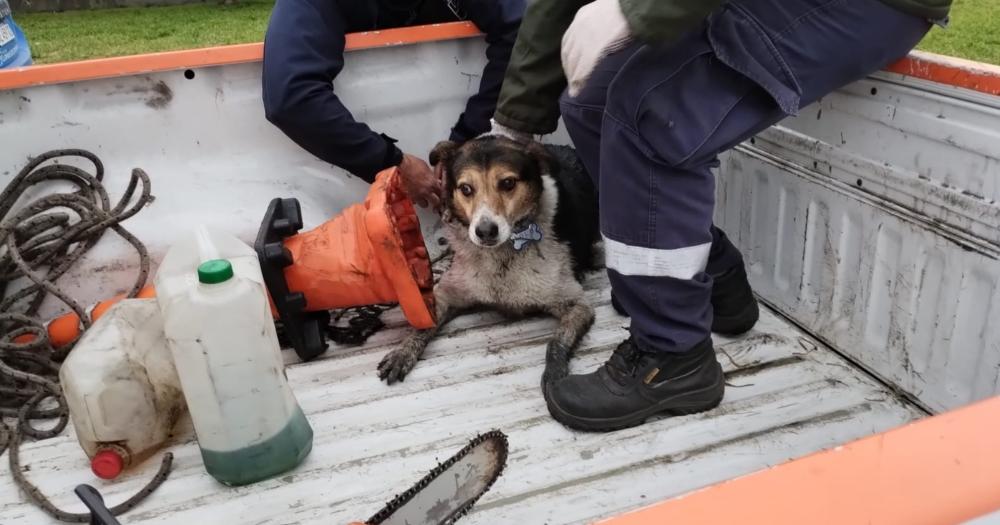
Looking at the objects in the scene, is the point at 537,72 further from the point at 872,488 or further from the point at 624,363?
the point at 872,488

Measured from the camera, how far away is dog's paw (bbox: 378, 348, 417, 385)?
2.24 m

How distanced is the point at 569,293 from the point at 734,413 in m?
0.78

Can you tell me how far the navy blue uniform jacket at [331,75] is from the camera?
2.39 m

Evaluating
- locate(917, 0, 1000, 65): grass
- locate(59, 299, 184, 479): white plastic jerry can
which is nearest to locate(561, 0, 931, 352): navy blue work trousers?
locate(59, 299, 184, 479): white plastic jerry can

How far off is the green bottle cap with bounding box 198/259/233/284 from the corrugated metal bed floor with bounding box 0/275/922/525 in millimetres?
529

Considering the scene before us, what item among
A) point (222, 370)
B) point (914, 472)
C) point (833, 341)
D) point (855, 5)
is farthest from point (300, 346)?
point (914, 472)

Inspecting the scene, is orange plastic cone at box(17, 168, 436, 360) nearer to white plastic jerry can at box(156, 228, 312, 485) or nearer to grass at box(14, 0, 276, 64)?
white plastic jerry can at box(156, 228, 312, 485)

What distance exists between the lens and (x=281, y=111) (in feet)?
7.90

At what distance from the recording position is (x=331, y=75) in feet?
8.20

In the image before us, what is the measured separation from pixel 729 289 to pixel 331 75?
1.43 m

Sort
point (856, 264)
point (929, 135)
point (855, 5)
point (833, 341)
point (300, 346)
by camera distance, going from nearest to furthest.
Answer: point (855, 5) → point (929, 135) → point (856, 264) → point (833, 341) → point (300, 346)

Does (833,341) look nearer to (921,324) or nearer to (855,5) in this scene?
(921,324)

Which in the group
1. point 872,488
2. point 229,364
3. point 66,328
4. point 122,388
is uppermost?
point 872,488

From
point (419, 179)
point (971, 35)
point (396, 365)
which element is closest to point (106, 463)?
point (396, 365)
